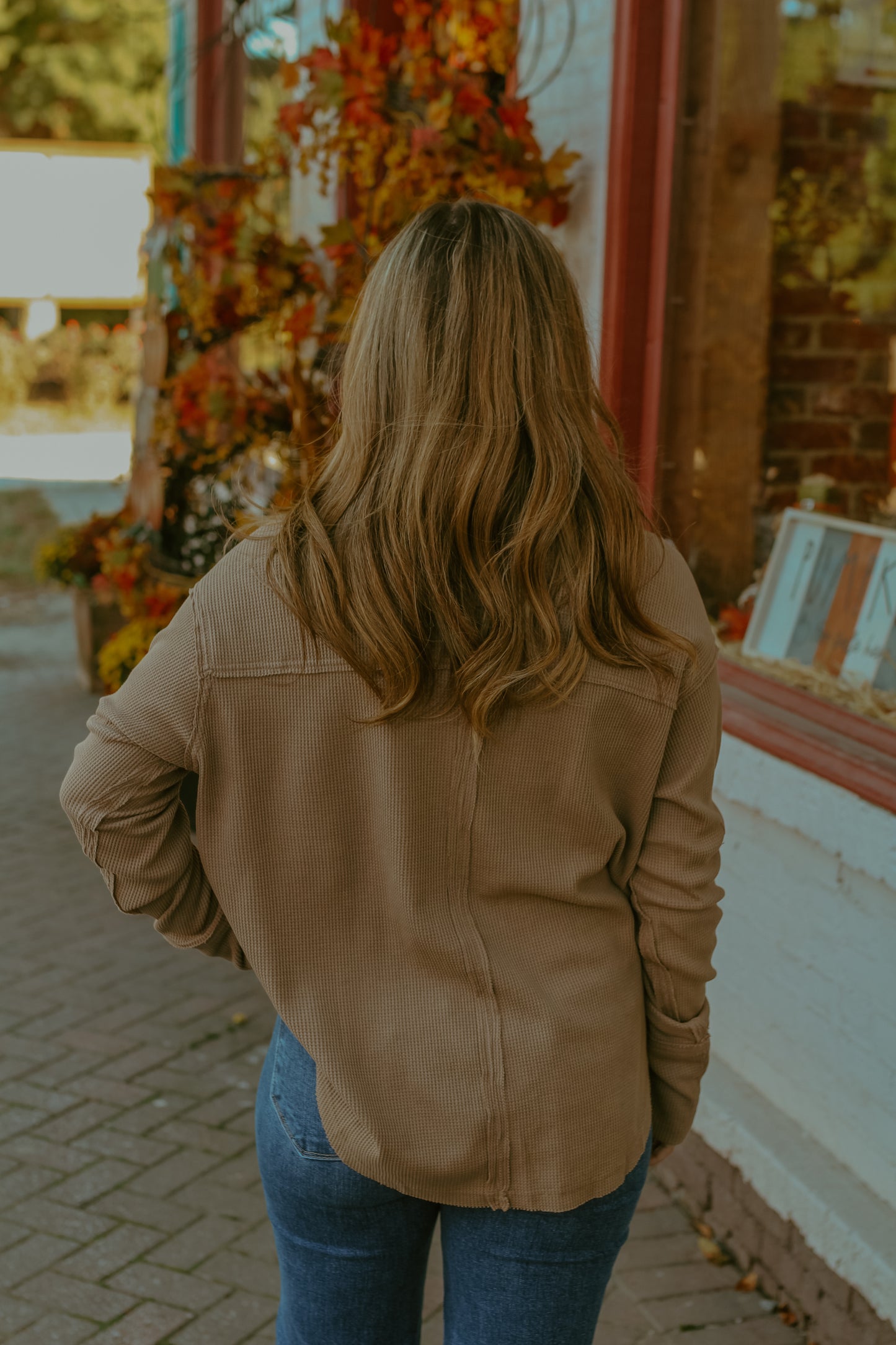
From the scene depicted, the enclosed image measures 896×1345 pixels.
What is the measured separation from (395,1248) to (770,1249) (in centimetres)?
159

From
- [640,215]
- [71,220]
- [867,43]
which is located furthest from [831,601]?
[71,220]

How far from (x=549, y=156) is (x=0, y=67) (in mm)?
23077

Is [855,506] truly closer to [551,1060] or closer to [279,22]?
[551,1060]

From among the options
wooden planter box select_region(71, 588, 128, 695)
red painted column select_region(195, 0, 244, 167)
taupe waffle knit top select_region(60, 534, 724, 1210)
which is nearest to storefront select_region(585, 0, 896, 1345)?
taupe waffle knit top select_region(60, 534, 724, 1210)

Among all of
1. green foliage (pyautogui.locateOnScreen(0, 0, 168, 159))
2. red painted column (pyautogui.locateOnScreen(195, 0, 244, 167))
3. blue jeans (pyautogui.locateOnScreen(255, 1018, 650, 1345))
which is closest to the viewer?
blue jeans (pyautogui.locateOnScreen(255, 1018, 650, 1345))

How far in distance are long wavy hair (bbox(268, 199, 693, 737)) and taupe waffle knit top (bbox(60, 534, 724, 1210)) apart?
1.9 inches

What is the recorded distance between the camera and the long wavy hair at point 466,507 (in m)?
1.41

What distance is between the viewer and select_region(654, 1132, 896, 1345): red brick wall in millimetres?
2637

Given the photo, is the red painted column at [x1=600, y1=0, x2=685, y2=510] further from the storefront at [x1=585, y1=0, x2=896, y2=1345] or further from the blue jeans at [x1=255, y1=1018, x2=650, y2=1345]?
the blue jeans at [x1=255, y1=1018, x2=650, y2=1345]

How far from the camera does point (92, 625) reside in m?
7.28

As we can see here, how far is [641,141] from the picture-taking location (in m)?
3.40

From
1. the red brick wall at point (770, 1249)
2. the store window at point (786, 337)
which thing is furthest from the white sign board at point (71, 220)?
the red brick wall at point (770, 1249)

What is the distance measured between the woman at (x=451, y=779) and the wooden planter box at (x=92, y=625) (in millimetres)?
5773

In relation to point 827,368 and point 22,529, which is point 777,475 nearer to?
point 827,368
